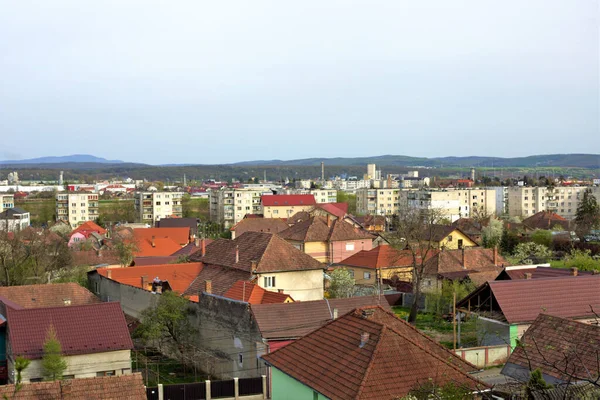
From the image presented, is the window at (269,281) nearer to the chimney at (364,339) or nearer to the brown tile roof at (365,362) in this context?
the brown tile roof at (365,362)

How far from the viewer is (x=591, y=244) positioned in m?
60.4

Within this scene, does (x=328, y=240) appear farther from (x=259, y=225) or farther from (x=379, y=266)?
(x=259, y=225)

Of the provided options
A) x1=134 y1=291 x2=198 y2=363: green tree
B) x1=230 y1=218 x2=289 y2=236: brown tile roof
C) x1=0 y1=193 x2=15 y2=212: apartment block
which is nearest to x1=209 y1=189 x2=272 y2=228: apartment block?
x1=0 y1=193 x2=15 y2=212: apartment block

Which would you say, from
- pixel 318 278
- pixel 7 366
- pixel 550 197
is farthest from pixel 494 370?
pixel 550 197

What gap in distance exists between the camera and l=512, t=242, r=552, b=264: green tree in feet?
166

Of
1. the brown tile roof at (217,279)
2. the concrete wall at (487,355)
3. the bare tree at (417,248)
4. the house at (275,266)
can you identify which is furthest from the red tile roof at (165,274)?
the concrete wall at (487,355)

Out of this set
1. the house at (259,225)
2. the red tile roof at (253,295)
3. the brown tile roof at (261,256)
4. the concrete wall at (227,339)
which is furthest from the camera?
the house at (259,225)

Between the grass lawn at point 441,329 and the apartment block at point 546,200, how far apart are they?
84.2 meters

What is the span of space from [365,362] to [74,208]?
109 m

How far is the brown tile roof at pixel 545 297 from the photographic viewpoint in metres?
24.7

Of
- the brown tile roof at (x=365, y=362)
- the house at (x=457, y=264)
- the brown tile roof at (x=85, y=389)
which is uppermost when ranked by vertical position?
the brown tile roof at (x=365, y=362)

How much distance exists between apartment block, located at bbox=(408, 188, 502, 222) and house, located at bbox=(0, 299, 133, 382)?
85.0 m

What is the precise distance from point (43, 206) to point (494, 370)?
114 metres

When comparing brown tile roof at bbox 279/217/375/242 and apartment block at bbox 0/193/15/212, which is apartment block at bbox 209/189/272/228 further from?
brown tile roof at bbox 279/217/375/242
